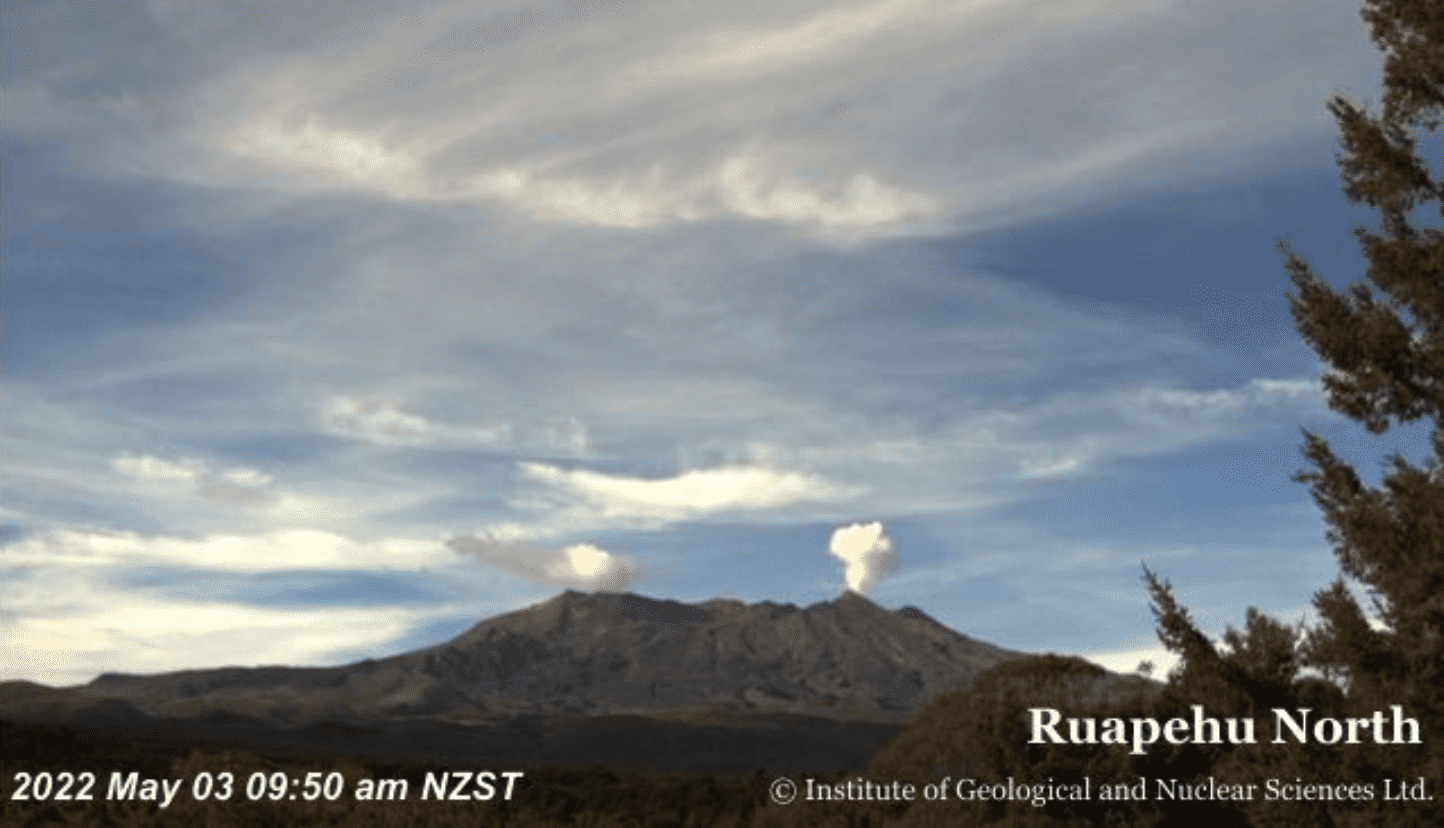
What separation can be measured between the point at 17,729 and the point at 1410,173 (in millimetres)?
47612

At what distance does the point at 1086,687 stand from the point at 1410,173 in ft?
25.6

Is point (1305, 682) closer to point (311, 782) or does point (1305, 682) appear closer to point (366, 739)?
point (311, 782)

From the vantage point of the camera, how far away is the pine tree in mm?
16906

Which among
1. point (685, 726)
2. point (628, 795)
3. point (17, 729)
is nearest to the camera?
point (628, 795)

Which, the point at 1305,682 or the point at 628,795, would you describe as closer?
the point at 1305,682

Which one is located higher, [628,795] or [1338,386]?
[1338,386]

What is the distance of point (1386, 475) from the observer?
17.7 meters

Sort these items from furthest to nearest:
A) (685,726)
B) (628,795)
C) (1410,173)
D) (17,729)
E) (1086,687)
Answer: (685,726) < (17,729) < (628,795) < (1086,687) < (1410,173)

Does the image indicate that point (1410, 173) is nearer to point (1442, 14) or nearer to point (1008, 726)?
point (1442, 14)

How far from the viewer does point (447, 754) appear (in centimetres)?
14038

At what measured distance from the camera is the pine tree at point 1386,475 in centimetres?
1691

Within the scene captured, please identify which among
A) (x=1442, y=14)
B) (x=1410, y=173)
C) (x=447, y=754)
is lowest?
(x=447, y=754)

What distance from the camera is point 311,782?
41.5ft

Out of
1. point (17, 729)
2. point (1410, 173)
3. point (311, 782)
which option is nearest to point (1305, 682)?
point (1410, 173)
